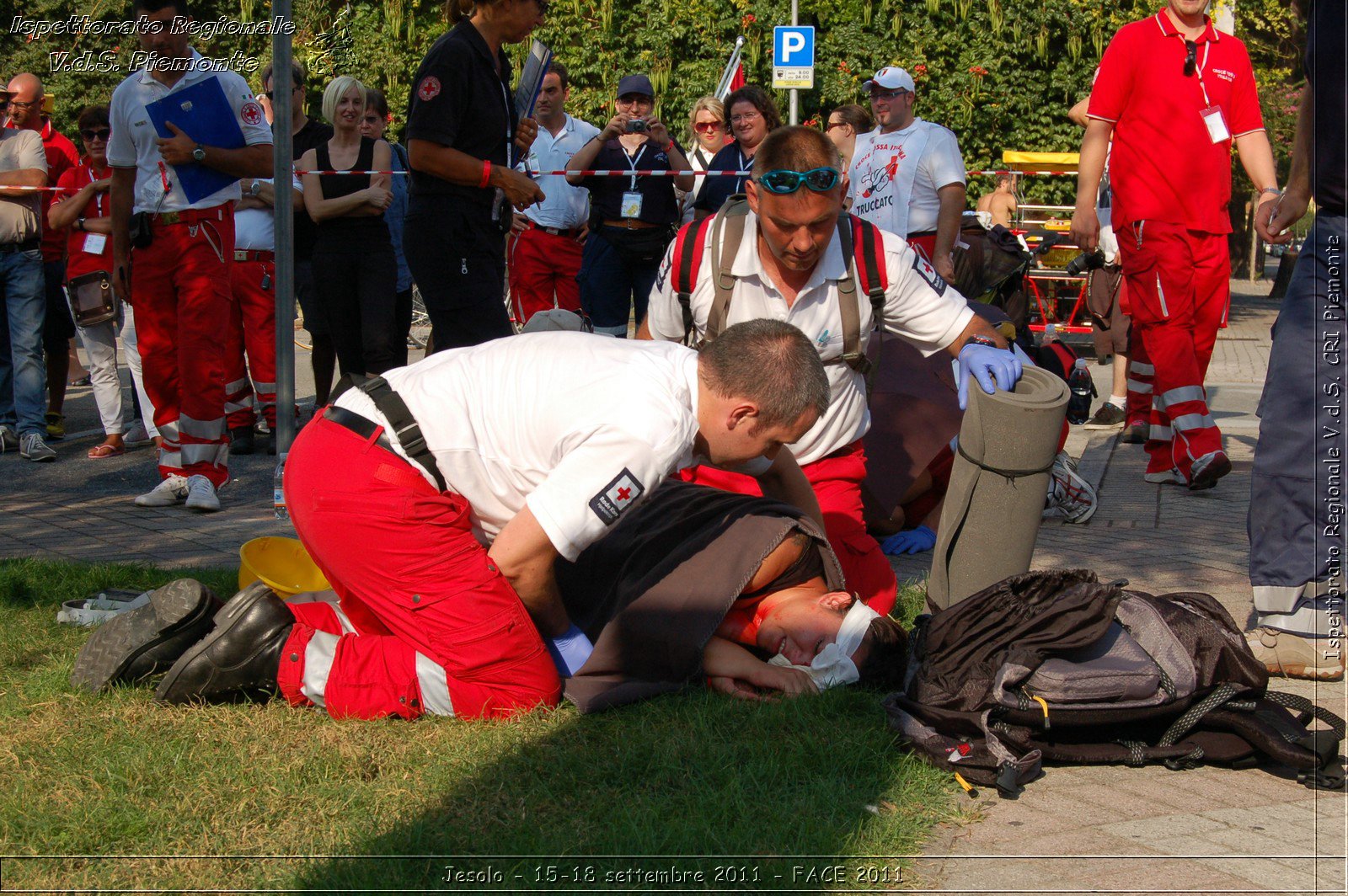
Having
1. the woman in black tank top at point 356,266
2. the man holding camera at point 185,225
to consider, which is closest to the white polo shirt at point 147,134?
the man holding camera at point 185,225

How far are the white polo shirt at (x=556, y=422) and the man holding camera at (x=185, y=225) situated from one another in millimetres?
3073

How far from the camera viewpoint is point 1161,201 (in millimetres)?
6324

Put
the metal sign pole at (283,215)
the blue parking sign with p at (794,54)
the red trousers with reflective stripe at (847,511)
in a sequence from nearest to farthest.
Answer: the red trousers with reflective stripe at (847,511) → the metal sign pole at (283,215) → the blue parking sign with p at (794,54)

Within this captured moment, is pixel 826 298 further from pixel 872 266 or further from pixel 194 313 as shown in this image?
pixel 194 313

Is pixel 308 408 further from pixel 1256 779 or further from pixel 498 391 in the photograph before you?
pixel 1256 779

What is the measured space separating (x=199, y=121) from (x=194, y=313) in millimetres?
961

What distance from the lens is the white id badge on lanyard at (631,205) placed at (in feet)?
27.0

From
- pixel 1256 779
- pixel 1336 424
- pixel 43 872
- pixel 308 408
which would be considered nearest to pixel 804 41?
pixel 308 408

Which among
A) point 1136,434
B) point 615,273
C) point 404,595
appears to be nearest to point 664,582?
point 404,595

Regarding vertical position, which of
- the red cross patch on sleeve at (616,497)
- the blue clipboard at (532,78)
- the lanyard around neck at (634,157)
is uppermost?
the blue clipboard at (532,78)

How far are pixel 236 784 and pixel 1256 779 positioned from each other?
2.41m

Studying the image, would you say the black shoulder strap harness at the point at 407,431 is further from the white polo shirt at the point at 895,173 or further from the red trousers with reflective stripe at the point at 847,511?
the white polo shirt at the point at 895,173

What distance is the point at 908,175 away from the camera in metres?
7.24

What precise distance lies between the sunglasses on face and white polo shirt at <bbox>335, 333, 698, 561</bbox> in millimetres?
859
